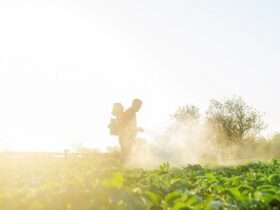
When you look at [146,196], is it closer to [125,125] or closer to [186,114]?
[125,125]

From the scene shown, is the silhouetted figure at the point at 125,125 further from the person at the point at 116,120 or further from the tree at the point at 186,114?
the tree at the point at 186,114

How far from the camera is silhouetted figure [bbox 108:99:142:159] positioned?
25.0m

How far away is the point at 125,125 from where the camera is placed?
25203mm

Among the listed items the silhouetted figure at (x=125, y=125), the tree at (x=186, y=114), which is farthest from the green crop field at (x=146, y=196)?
the tree at (x=186, y=114)

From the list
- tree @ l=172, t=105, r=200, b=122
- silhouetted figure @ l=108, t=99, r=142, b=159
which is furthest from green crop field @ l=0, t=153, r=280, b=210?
tree @ l=172, t=105, r=200, b=122

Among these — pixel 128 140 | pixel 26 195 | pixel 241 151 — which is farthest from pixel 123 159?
pixel 241 151

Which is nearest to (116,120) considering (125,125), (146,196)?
(125,125)

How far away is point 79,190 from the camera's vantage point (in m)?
4.76

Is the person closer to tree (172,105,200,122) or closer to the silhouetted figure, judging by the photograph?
the silhouetted figure

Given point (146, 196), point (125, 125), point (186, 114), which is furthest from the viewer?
point (186, 114)

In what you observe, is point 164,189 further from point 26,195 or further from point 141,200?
point 26,195

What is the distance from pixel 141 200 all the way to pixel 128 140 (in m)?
20.9

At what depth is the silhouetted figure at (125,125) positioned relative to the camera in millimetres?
24953

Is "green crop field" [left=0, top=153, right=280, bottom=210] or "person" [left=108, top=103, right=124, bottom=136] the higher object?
"person" [left=108, top=103, right=124, bottom=136]
